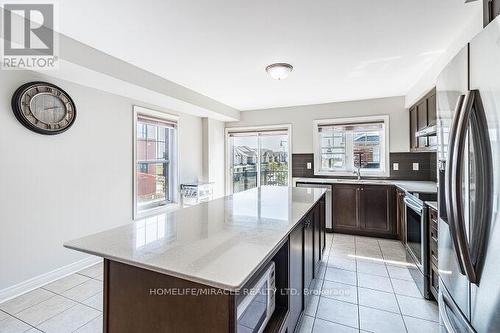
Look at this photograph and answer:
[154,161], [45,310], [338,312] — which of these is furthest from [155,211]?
[338,312]

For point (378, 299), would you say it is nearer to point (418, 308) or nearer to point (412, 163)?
point (418, 308)

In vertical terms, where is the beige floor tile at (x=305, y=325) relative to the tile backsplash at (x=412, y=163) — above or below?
below

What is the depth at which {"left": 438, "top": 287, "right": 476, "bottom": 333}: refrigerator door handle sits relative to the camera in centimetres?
103

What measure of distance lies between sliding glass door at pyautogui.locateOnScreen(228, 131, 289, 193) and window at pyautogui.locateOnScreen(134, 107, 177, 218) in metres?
1.64

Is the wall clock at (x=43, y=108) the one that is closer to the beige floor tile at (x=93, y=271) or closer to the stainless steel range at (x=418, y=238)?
the beige floor tile at (x=93, y=271)

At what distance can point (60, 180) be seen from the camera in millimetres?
2707

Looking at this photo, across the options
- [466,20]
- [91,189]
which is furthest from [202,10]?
[91,189]

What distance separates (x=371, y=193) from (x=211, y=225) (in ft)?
10.9

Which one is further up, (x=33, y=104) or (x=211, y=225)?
(x=33, y=104)

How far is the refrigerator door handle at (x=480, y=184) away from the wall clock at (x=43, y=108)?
3.35 metres

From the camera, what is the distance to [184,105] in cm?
392

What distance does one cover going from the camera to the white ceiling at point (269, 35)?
1833mm

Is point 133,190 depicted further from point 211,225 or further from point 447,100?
point 447,100

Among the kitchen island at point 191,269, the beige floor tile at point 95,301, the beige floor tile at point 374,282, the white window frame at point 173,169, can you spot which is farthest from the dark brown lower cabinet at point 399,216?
the beige floor tile at point 95,301
